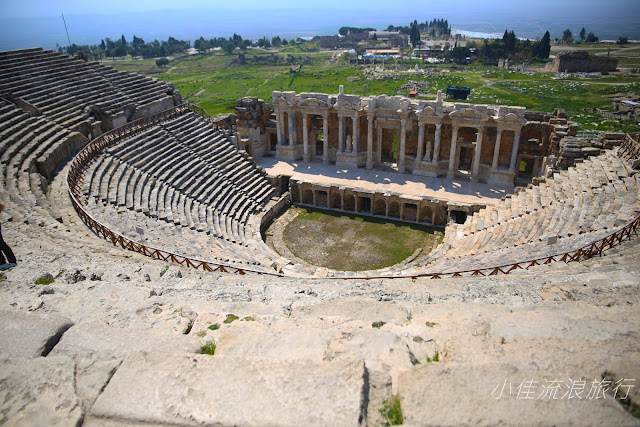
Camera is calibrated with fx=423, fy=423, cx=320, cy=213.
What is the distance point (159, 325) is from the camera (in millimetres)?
6352

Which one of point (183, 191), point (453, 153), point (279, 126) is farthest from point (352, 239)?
point (279, 126)

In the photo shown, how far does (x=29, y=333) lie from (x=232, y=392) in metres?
3.14

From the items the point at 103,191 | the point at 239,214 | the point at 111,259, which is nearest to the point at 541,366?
the point at 111,259

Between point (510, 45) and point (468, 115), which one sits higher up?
point (510, 45)

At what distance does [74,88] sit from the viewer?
81.4ft

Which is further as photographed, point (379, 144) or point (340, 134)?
point (340, 134)

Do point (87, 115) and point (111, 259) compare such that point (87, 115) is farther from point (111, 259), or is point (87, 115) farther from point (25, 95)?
point (111, 259)

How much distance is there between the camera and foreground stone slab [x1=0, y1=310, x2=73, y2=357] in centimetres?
523

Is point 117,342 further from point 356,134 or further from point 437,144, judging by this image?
point 356,134

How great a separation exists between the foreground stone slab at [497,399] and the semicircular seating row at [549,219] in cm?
889

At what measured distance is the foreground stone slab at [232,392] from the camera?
408cm

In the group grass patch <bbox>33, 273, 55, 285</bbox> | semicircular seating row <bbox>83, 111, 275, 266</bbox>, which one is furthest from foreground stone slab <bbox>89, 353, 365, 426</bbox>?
semicircular seating row <bbox>83, 111, 275, 266</bbox>

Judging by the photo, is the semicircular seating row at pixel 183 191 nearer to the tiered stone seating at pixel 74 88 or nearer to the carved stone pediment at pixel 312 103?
the tiered stone seating at pixel 74 88

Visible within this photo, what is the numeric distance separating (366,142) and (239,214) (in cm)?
1204
